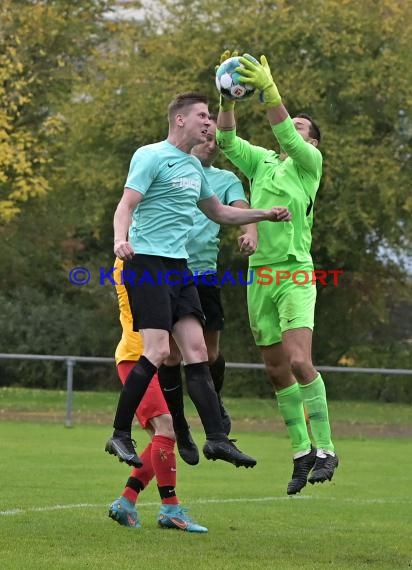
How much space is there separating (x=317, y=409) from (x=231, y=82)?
7.87 ft

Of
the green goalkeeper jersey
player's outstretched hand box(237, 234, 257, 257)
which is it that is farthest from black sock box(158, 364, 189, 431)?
player's outstretched hand box(237, 234, 257, 257)

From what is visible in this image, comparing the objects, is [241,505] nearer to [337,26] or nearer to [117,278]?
[117,278]

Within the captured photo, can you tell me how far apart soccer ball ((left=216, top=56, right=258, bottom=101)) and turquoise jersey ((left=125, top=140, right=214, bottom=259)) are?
56cm

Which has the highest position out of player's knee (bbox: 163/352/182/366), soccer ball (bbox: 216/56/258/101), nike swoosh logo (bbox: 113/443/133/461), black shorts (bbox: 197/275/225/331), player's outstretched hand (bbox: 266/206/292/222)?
soccer ball (bbox: 216/56/258/101)

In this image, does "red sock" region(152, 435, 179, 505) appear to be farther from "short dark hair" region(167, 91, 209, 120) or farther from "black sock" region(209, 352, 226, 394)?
"short dark hair" region(167, 91, 209, 120)

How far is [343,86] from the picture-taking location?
91.9ft

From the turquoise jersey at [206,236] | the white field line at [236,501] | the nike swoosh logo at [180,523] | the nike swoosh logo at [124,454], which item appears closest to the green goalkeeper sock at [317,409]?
the nike swoosh logo at [180,523]

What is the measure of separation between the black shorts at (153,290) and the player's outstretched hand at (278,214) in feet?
2.30

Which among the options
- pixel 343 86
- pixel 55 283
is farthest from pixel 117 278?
pixel 55 283

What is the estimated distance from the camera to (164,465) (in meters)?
9.01

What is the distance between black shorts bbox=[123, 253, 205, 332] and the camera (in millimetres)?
8148

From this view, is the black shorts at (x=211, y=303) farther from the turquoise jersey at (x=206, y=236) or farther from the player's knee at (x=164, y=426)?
the player's knee at (x=164, y=426)

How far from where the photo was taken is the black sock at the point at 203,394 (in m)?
8.25

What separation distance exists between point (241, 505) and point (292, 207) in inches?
126
